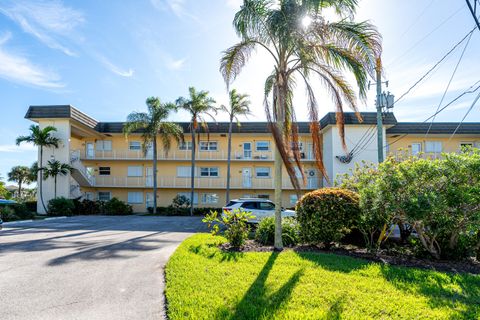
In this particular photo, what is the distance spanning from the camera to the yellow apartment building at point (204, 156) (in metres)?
24.4

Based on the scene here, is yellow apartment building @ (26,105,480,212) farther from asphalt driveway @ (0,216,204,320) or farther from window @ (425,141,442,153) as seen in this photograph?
asphalt driveway @ (0,216,204,320)

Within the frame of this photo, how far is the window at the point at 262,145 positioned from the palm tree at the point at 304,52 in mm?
19337

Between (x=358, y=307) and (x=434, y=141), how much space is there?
28.3 metres

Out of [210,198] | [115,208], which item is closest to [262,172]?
[210,198]

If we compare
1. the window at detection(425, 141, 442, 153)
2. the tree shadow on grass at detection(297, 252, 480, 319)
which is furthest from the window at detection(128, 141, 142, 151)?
the window at detection(425, 141, 442, 153)

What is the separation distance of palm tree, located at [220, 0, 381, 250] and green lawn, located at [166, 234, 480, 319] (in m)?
2.34

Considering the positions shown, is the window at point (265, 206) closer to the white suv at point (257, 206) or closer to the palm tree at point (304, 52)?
the white suv at point (257, 206)

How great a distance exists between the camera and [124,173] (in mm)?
29250

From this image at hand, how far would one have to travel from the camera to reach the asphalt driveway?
14.5ft

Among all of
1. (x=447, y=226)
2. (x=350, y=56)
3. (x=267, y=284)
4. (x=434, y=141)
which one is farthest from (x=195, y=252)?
(x=434, y=141)

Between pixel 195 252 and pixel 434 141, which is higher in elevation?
pixel 434 141

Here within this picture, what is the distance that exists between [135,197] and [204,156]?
315 inches

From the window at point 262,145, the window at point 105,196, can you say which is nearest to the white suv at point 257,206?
the window at point 262,145

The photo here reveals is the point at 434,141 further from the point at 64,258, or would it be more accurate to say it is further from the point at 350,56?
the point at 64,258
